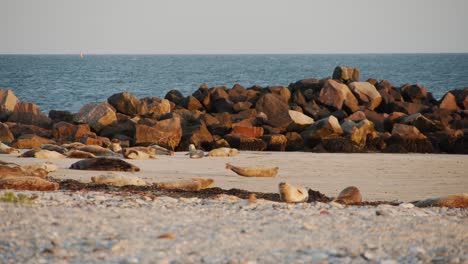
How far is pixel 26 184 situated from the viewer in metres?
9.92

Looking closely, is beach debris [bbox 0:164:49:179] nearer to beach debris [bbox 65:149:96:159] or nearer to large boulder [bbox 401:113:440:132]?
beach debris [bbox 65:149:96:159]

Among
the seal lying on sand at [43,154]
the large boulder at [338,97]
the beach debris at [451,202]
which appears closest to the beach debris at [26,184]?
the beach debris at [451,202]

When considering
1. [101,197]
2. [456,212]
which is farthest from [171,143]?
[456,212]

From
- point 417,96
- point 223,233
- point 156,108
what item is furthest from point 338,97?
point 223,233

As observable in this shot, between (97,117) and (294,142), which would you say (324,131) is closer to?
(294,142)

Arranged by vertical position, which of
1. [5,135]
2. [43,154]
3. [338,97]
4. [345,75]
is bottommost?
[5,135]

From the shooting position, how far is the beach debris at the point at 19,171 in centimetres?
1084

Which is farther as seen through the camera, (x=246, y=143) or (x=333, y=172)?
(x=246, y=143)

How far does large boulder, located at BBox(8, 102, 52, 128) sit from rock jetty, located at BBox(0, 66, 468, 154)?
30 millimetres

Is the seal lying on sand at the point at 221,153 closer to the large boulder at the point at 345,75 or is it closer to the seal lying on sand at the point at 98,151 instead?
the seal lying on sand at the point at 98,151

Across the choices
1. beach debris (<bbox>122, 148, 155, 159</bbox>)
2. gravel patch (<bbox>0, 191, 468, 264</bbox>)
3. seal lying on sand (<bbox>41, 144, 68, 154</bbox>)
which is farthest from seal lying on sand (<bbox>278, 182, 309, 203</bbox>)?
seal lying on sand (<bbox>41, 144, 68, 154</bbox>)

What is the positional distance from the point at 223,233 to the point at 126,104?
16.8 m

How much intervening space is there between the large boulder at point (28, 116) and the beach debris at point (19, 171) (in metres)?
10.8

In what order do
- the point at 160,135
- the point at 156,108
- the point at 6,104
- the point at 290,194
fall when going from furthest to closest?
the point at 6,104 → the point at 156,108 → the point at 160,135 → the point at 290,194
